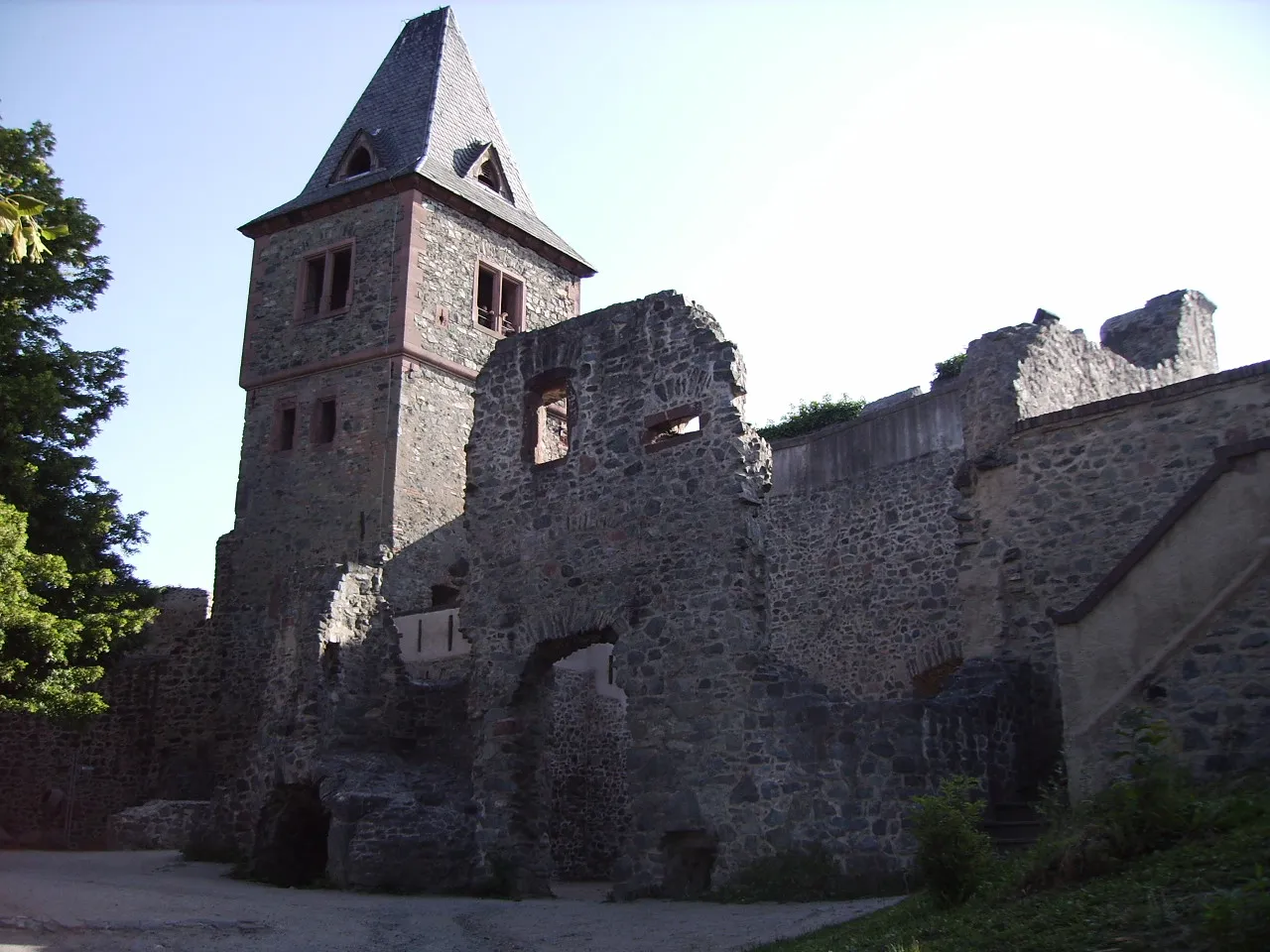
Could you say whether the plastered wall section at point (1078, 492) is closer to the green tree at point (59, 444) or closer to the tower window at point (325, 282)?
the green tree at point (59, 444)

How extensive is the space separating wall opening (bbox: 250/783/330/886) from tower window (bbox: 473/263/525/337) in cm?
1519

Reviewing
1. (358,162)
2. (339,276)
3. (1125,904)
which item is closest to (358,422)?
(339,276)

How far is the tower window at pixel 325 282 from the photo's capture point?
27906 mm

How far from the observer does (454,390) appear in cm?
2734

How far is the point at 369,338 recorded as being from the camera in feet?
Answer: 87.8

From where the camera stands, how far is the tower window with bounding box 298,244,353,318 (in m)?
27.9

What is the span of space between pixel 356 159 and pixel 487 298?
4.56 m

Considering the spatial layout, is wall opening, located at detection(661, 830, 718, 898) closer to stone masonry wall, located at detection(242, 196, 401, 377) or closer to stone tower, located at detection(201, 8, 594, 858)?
stone tower, located at detection(201, 8, 594, 858)

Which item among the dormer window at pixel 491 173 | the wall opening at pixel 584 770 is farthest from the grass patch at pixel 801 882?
the dormer window at pixel 491 173

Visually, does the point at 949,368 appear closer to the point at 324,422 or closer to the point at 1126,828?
the point at 324,422

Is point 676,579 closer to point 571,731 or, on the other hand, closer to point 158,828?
point 571,731

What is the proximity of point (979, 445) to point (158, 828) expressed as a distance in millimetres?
13509

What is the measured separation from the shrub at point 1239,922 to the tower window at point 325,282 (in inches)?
954

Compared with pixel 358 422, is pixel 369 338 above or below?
above
